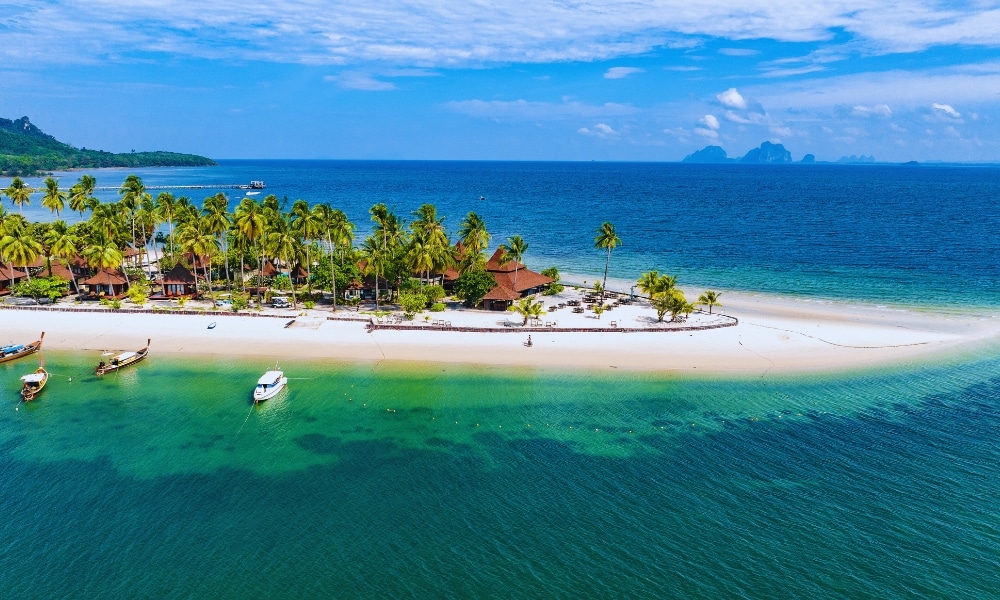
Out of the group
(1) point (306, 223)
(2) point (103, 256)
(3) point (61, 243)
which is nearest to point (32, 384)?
(2) point (103, 256)

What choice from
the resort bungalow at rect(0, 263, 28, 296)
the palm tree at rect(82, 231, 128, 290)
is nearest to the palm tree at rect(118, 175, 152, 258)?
the palm tree at rect(82, 231, 128, 290)

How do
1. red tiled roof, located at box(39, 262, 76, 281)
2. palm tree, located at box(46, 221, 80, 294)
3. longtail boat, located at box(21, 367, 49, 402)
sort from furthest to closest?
red tiled roof, located at box(39, 262, 76, 281) → palm tree, located at box(46, 221, 80, 294) → longtail boat, located at box(21, 367, 49, 402)

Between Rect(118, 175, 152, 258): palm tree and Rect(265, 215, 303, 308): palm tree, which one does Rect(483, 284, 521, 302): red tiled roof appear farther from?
Rect(118, 175, 152, 258): palm tree

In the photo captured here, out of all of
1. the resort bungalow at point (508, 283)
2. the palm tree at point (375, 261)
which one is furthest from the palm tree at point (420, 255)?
the resort bungalow at point (508, 283)

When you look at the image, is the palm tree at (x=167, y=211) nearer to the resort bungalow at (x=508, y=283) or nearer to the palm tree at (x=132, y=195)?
the palm tree at (x=132, y=195)

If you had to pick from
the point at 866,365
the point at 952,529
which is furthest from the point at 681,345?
the point at 952,529

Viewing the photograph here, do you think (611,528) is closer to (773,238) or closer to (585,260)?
(585,260)

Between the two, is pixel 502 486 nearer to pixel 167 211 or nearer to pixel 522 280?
pixel 522 280
